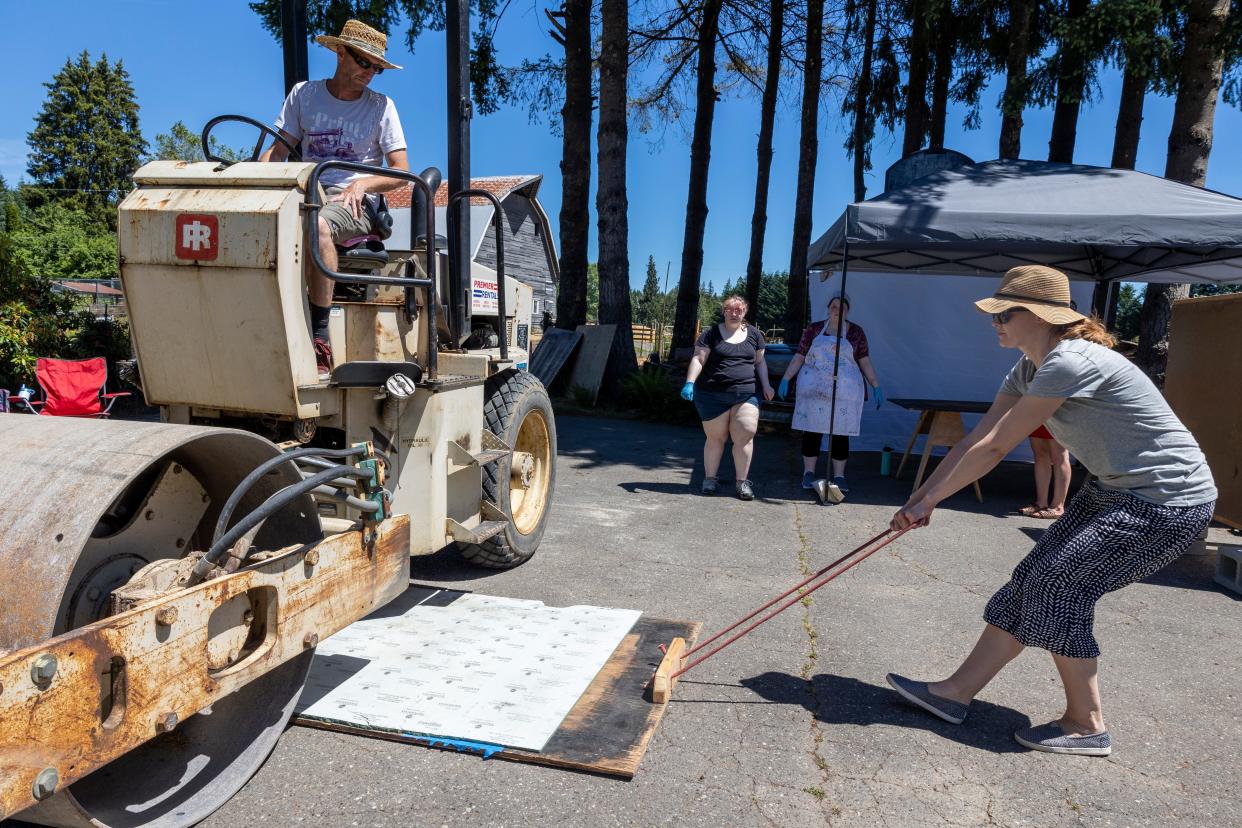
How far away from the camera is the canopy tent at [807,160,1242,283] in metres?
6.54

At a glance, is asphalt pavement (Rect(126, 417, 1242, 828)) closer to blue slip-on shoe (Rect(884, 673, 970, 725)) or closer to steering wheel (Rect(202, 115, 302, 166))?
blue slip-on shoe (Rect(884, 673, 970, 725))

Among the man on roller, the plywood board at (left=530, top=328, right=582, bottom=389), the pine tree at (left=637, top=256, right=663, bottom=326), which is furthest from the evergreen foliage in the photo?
the man on roller

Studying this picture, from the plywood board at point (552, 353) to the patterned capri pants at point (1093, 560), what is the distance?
10.1 m

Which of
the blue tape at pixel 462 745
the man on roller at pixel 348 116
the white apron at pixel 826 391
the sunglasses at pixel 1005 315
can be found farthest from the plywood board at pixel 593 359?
the blue tape at pixel 462 745

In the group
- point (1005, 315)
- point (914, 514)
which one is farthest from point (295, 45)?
point (914, 514)

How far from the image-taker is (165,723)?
78.1 inches

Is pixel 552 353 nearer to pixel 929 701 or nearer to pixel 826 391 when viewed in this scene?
pixel 826 391

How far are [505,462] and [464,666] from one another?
3.72 feet

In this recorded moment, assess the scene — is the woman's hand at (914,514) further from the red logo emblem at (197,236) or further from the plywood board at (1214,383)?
the plywood board at (1214,383)

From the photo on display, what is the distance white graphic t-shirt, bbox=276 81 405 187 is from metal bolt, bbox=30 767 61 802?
2.78 metres

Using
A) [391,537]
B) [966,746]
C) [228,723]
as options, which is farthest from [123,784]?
[966,746]

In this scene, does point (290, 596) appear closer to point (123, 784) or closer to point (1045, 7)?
point (123, 784)

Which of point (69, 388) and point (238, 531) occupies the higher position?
point (238, 531)

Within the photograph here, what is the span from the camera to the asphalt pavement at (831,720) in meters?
2.63
